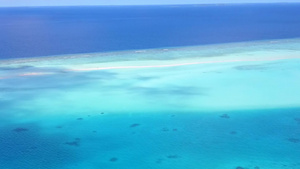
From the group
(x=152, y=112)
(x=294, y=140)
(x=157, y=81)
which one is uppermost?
(x=157, y=81)

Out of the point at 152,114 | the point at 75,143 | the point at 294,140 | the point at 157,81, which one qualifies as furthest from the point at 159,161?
the point at 157,81

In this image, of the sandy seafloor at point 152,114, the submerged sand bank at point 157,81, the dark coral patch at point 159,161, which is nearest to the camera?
the dark coral patch at point 159,161

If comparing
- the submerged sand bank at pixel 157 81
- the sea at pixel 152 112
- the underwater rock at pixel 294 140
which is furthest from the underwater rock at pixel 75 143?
the underwater rock at pixel 294 140

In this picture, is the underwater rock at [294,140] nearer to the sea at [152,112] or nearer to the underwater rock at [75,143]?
the sea at [152,112]

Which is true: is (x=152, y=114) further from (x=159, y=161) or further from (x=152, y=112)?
(x=159, y=161)

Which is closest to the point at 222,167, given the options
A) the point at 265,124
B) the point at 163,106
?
the point at 265,124

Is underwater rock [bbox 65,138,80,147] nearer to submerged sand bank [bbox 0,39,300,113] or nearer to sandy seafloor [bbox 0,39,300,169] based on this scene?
sandy seafloor [bbox 0,39,300,169]

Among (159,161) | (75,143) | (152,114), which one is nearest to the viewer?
(159,161)

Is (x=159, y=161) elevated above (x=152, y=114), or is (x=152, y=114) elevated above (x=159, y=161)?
(x=152, y=114)

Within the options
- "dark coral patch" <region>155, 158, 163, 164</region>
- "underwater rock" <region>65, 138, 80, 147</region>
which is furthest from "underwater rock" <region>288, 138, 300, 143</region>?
"underwater rock" <region>65, 138, 80, 147</region>
